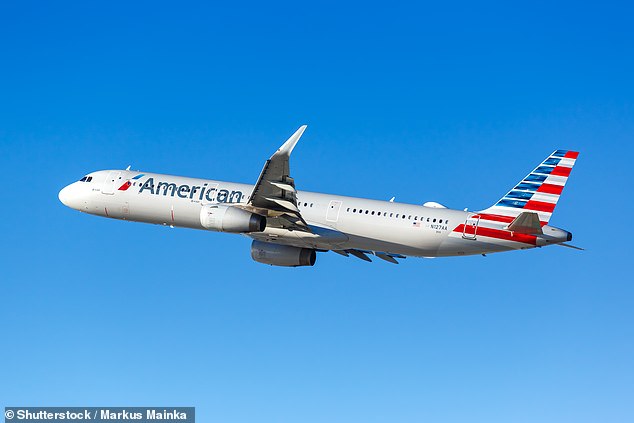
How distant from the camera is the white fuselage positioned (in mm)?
49500

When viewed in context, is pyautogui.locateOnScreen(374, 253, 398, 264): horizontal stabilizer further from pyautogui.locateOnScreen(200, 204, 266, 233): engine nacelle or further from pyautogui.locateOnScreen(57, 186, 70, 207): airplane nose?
pyautogui.locateOnScreen(57, 186, 70, 207): airplane nose

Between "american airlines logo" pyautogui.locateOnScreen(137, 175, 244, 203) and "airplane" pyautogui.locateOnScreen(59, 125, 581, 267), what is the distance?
0.20 feet

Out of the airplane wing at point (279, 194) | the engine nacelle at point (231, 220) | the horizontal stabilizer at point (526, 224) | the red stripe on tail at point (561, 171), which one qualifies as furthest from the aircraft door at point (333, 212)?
the red stripe on tail at point (561, 171)

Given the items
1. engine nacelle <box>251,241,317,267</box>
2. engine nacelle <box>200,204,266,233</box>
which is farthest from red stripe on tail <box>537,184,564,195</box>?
engine nacelle <box>200,204,266,233</box>

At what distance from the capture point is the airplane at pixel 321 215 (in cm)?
4819

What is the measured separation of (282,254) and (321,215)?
3.51 meters

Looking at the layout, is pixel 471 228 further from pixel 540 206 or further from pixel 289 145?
pixel 289 145

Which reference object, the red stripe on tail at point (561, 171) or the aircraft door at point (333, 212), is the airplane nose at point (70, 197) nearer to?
the aircraft door at point (333, 212)

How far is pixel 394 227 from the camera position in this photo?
2007 inches

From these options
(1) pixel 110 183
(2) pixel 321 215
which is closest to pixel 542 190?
(2) pixel 321 215

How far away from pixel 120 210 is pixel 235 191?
816 cm

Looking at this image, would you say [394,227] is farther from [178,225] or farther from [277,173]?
[178,225]

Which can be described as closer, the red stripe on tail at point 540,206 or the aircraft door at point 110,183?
the red stripe on tail at point 540,206

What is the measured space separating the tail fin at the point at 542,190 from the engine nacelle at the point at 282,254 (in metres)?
11.4
